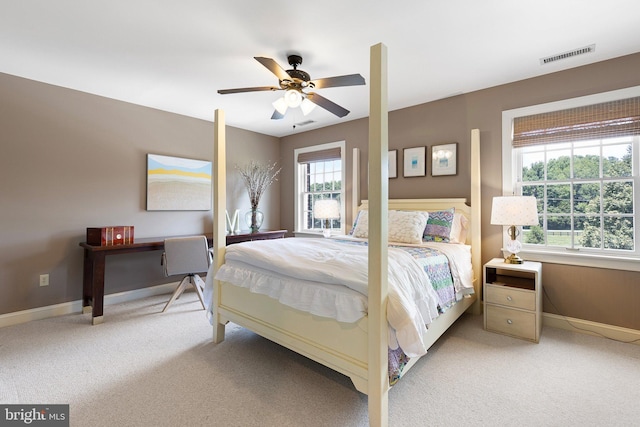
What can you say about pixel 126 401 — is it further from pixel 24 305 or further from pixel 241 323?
pixel 24 305

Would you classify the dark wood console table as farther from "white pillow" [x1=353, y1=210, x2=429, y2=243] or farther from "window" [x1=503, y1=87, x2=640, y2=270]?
"window" [x1=503, y1=87, x2=640, y2=270]

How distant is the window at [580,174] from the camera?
2.53 m

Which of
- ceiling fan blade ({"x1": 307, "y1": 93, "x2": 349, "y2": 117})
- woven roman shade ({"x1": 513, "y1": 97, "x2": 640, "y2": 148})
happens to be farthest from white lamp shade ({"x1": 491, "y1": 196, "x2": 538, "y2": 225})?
ceiling fan blade ({"x1": 307, "y1": 93, "x2": 349, "y2": 117})

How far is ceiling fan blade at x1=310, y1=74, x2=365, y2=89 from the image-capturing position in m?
2.13

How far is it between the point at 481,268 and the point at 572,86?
1.92 metres

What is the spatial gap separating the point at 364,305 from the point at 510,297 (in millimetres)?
1784

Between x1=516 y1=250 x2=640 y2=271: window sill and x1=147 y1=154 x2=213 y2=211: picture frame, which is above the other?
x1=147 y1=154 x2=213 y2=211: picture frame

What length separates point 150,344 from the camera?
8.04 ft

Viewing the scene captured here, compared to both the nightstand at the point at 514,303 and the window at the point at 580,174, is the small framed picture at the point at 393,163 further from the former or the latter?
the nightstand at the point at 514,303

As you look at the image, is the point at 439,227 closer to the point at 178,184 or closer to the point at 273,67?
the point at 273,67

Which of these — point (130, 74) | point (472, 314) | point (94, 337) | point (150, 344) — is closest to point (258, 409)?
point (150, 344)

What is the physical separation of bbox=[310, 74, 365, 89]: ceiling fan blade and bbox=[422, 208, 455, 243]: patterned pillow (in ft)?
5.68

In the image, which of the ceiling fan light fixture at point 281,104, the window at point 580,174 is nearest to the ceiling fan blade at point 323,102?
the ceiling fan light fixture at point 281,104

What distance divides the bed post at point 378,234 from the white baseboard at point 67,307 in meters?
3.31
